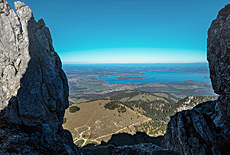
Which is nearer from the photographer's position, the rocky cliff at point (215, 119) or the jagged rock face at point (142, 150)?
the rocky cliff at point (215, 119)

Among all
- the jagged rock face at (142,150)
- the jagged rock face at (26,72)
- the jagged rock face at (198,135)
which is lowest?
the jagged rock face at (142,150)

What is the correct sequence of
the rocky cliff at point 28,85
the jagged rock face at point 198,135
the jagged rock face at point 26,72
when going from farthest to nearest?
the jagged rock face at point 26,72 → the rocky cliff at point 28,85 → the jagged rock face at point 198,135

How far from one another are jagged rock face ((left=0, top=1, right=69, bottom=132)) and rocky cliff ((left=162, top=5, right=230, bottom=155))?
71.0 ft

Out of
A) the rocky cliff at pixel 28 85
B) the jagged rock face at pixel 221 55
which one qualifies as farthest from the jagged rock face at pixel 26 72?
the jagged rock face at pixel 221 55

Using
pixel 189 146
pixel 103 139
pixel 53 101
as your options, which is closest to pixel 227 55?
pixel 189 146

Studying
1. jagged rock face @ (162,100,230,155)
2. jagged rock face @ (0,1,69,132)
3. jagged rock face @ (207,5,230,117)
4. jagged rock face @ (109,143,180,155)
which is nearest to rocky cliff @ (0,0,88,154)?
jagged rock face @ (0,1,69,132)

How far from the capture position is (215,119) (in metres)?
16.5

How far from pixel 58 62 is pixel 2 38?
933 centimetres

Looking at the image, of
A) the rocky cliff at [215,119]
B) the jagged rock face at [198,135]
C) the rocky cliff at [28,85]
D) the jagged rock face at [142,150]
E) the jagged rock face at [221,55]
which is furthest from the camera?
the rocky cliff at [28,85]

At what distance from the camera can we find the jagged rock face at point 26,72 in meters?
17.6

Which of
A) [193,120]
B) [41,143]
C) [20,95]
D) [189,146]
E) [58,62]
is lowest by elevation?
[41,143]

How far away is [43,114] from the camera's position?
1842cm

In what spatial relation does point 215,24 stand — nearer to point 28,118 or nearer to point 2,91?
point 28,118

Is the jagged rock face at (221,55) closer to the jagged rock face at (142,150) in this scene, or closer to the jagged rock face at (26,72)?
the jagged rock face at (142,150)
